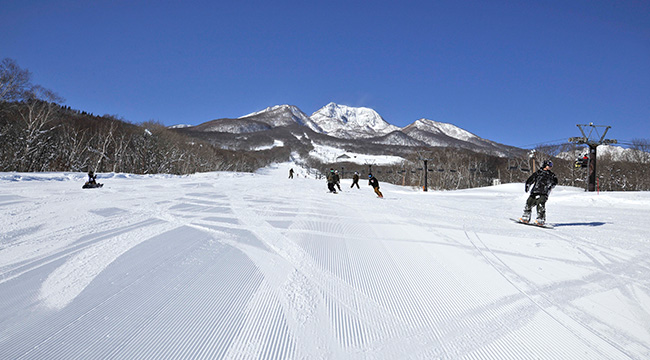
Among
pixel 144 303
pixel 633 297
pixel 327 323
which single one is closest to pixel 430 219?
pixel 633 297

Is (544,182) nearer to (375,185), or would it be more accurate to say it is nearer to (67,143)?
(375,185)

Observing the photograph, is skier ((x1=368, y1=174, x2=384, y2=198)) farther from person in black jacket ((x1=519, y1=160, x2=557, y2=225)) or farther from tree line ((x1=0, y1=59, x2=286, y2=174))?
tree line ((x1=0, y1=59, x2=286, y2=174))

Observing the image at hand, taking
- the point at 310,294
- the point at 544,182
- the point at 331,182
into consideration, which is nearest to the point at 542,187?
the point at 544,182

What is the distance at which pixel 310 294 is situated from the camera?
2.85 metres

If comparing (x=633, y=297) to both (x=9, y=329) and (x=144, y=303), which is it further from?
(x=9, y=329)

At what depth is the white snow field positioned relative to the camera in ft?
6.72

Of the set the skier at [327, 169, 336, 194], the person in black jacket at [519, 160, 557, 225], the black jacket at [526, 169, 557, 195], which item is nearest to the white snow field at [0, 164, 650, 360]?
the person in black jacket at [519, 160, 557, 225]

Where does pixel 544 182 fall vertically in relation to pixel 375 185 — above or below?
above

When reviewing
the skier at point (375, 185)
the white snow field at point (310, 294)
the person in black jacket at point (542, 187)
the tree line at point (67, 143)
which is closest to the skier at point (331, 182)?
the skier at point (375, 185)

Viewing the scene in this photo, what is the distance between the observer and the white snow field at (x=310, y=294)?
2049 mm

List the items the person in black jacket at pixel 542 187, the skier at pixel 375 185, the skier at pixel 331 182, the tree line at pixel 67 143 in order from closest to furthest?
the person in black jacket at pixel 542 187
the skier at pixel 375 185
the skier at pixel 331 182
the tree line at pixel 67 143

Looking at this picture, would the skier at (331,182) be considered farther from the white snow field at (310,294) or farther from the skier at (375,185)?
the white snow field at (310,294)

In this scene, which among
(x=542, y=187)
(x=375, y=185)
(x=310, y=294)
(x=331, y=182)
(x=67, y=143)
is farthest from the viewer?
(x=67, y=143)

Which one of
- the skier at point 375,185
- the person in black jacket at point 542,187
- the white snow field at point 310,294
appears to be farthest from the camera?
the skier at point 375,185
